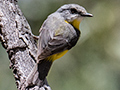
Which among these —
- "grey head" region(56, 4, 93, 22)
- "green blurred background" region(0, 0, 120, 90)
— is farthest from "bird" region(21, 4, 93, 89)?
"green blurred background" region(0, 0, 120, 90)

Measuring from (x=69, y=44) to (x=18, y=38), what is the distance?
71cm

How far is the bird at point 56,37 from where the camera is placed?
3.49 m

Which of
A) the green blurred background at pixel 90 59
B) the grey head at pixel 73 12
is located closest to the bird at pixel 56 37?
the grey head at pixel 73 12

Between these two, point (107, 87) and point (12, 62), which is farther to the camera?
point (107, 87)

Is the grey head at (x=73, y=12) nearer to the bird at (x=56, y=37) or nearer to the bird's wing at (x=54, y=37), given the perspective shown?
the bird at (x=56, y=37)

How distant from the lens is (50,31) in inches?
146

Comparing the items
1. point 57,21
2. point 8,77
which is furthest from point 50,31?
point 8,77

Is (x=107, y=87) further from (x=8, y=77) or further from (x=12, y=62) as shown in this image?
(x=12, y=62)

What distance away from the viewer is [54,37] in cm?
364

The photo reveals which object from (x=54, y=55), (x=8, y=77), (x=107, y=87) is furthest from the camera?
(x=8, y=77)

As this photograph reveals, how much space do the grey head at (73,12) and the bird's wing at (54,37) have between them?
13 cm

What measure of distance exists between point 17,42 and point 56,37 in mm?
524

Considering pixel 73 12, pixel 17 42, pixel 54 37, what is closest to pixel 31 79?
pixel 17 42

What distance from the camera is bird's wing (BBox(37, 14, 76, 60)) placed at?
11.5 feet
